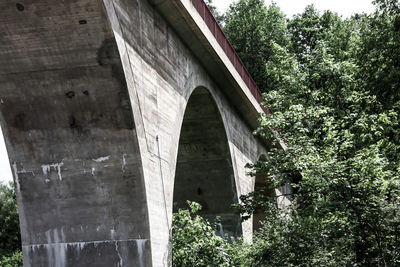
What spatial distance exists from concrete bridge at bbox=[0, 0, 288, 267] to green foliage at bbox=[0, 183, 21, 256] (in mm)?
28426

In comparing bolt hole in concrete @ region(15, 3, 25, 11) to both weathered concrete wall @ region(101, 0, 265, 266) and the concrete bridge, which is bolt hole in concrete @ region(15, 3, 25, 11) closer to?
the concrete bridge

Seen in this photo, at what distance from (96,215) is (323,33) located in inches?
944

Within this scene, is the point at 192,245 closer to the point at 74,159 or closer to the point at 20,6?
the point at 74,159

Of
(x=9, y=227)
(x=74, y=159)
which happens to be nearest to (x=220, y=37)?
(x=74, y=159)

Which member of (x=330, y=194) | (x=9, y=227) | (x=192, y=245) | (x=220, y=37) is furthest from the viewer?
(x=9, y=227)

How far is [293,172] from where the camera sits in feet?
41.6

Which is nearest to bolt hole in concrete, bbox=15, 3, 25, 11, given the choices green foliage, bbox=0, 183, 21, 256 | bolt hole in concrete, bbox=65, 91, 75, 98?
bolt hole in concrete, bbox=65, 91, 75, 98

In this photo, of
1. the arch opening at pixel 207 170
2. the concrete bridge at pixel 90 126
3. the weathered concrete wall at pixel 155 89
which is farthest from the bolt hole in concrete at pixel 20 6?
the arch opening at pixel 207 170

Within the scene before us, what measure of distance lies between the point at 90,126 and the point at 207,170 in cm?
798

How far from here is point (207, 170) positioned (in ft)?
57.0

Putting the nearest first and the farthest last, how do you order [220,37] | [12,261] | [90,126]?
[90,126] < [220,37] < [12,261]

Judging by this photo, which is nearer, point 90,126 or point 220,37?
point 90,126

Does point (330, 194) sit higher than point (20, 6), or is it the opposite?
point (20, 6)

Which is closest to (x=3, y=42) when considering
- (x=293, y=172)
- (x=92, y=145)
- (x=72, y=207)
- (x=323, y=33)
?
(x=92, y=145)
